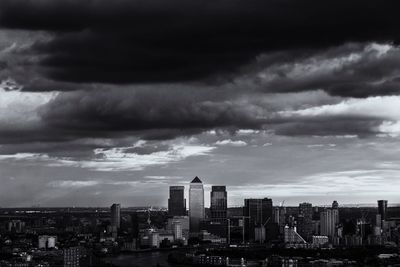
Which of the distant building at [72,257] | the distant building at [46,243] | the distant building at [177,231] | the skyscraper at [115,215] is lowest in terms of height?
the distant building at [72,257]

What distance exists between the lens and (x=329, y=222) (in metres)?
102

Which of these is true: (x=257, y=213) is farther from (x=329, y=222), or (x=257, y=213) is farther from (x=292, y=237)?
(x=292, y=237)

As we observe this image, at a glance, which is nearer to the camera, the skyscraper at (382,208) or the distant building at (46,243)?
Result: the distant building at (46,243)

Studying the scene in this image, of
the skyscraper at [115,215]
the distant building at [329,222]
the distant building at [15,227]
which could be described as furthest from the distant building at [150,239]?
the distant building at [329,222]

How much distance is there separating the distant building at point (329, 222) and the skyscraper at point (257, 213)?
9.60 m

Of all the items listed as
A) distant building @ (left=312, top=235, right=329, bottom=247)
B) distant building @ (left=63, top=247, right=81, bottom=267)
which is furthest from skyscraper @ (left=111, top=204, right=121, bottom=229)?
distant building @ (left=63, top=247, right=81, bottom=267)

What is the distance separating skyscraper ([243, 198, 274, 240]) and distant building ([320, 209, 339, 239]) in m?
9.60

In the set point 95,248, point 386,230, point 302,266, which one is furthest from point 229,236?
point 302,266

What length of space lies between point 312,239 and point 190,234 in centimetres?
2308

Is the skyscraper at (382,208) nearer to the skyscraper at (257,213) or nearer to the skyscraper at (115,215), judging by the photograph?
the skyscraper at (257,213)

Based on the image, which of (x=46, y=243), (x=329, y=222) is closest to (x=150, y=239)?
(x=46, y=243)

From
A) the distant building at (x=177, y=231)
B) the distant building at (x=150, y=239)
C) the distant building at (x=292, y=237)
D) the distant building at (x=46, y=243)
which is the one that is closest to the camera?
the distant building at (x=46, y=243)

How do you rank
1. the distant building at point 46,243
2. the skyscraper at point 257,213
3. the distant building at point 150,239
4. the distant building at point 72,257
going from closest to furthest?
1. the distant building at point 72,257
2. the distant building at point 46,243
3. the distant building at point 150,239
4. the skyscraper at point 257,213

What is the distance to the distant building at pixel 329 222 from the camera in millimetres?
99363
